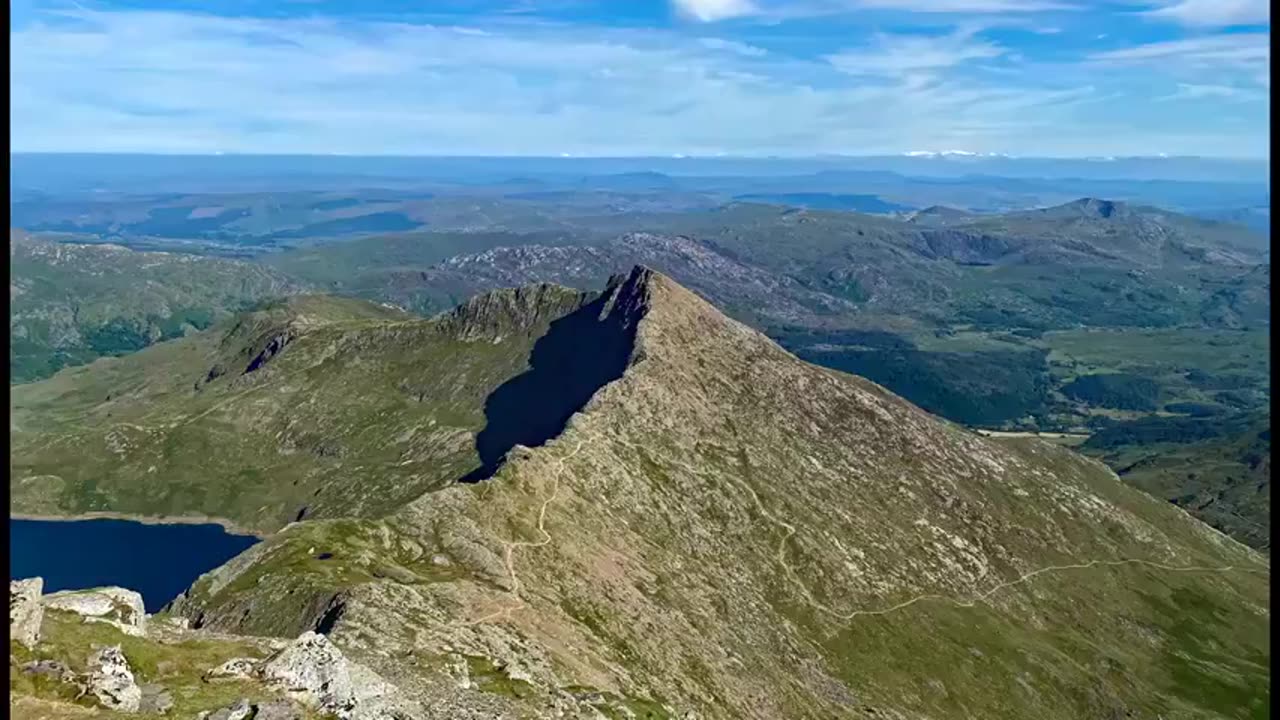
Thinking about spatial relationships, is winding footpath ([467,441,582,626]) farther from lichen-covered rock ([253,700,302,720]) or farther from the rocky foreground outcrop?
lichen-covered rock ([253,700,302,720])

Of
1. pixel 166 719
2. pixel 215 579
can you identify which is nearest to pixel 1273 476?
pixel 166 719

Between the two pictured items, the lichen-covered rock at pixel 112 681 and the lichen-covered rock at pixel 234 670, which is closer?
the lichen-covered rock at pixel 112 681

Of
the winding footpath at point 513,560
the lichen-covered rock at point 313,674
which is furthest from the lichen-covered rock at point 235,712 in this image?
the winding footpath at point 513,560

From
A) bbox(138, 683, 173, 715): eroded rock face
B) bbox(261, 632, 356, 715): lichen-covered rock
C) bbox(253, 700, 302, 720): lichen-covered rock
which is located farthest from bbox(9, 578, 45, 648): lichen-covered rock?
bbox(253, 700, 302, 720): lichen-covered rock

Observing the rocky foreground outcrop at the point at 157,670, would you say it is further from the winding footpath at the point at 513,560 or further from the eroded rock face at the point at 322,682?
the winding footpath at the point at 513,560

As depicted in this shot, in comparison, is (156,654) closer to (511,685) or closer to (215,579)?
(511,685)

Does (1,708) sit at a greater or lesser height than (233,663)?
greater
